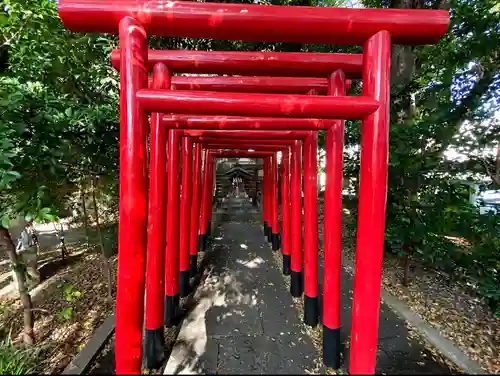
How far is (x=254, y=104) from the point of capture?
2129 mm

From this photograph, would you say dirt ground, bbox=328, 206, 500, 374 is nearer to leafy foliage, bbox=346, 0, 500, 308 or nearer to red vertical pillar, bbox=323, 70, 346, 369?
leafy foliage, bbox=346, 0, 500, 308

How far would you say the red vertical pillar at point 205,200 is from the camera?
802cm

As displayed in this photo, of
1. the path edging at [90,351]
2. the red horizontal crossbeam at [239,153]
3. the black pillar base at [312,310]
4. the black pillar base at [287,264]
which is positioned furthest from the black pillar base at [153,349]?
the red horizontal crossbeam at [239,153]

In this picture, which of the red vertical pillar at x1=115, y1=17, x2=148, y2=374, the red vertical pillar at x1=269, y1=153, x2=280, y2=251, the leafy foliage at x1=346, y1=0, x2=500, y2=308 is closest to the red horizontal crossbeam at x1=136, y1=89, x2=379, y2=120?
the red vertical pillar at x1=115, y1=17, x2=148, y2=374

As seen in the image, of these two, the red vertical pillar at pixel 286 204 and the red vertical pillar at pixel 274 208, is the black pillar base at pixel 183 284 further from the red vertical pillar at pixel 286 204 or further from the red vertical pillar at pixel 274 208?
the red vertical pillar at pixel 274 208

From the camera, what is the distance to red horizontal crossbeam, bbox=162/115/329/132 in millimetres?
3025

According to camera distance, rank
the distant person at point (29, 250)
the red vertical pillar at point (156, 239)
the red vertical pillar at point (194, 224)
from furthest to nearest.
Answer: the red vertical pillar at point (194, 224)
the distant person at point (29, 250)
the red vertical pillar at point (156, 239)

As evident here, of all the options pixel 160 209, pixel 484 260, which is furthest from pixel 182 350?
pixel 484 260

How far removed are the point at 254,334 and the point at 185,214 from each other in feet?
7.95

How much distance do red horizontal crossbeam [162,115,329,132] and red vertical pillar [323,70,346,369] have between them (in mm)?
267

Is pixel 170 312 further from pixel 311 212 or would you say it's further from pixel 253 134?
pixel 253 134

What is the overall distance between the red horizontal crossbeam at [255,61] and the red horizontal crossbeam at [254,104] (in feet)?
2.85

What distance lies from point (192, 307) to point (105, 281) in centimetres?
244

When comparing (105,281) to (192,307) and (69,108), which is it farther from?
(69,108)
